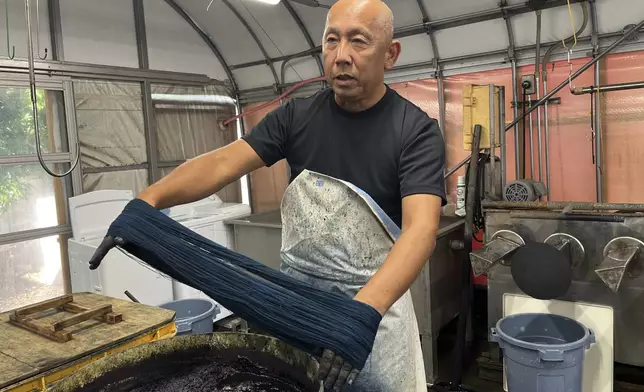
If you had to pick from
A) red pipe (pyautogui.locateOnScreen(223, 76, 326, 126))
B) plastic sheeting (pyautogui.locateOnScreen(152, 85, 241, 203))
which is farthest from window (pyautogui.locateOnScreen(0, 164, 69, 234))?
red pipe (pyautogui.locateOnScreen(223, 76, 326, 126))

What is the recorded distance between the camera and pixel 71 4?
393cm

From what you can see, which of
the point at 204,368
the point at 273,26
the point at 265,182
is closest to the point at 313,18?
the point at 273,26

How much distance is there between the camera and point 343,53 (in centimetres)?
119

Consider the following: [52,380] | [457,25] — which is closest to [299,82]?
[457,25]

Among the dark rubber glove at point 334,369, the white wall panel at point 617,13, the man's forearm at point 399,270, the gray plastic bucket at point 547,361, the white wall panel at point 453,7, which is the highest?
the white wall panel at point 453,7

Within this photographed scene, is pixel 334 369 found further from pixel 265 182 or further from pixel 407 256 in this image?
pixel 265 182

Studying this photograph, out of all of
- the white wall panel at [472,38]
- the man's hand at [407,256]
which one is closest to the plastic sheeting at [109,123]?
the white wall panel at [472,38]

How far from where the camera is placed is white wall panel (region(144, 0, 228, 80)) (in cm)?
452

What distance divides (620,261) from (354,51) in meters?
1.69

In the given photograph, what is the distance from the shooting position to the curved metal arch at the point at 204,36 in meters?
4.67

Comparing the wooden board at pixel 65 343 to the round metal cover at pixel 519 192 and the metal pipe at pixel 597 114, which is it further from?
the metal pipe at pixel 597 114

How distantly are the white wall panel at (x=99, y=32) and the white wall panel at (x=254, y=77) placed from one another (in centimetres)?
113

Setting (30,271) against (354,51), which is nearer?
(354,51)

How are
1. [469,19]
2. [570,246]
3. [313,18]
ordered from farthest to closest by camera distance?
[313,18], [469,19], [570,246]
